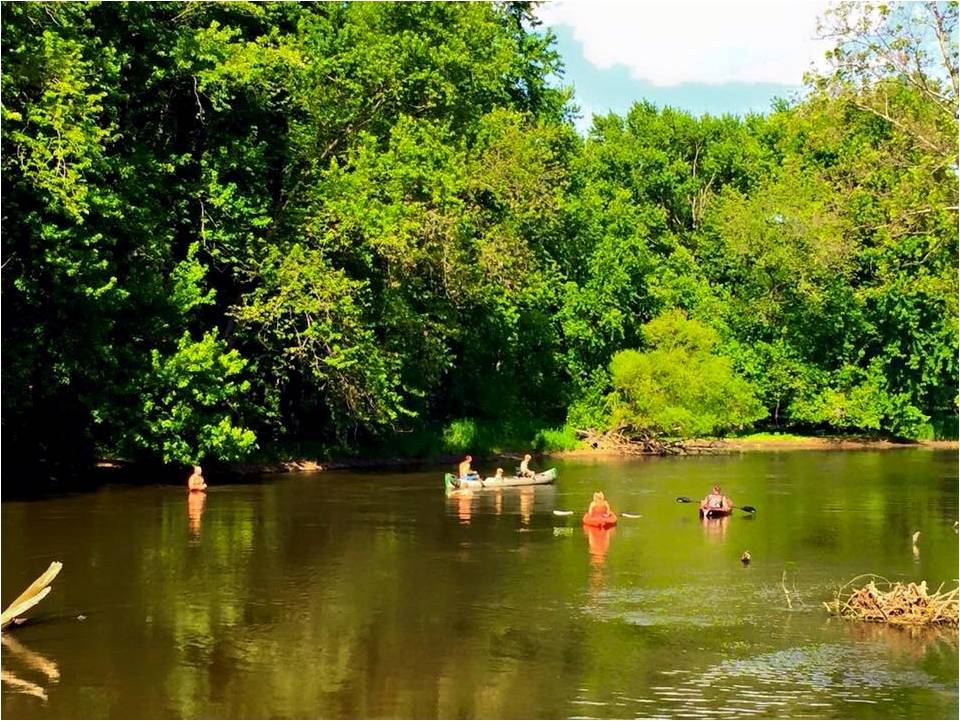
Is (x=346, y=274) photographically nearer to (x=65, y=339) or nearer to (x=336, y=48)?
(x=336, y=48)

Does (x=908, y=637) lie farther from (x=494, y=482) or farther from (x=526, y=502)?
(x=494, y=482)

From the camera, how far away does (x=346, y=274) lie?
1996 inches

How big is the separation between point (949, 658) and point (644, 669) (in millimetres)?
5387

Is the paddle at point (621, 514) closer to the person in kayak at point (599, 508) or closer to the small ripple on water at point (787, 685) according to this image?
the person in kayak at point (599, 508)

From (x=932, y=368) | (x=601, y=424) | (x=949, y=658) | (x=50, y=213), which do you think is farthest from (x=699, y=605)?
(x=932, y=368)

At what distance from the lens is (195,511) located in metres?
38.5

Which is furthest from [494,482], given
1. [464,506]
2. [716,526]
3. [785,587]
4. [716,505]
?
[785,587]

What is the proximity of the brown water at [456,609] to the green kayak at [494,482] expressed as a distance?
1.60 metres

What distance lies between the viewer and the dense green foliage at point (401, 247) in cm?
3722

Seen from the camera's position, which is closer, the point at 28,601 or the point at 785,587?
the point at 28,601

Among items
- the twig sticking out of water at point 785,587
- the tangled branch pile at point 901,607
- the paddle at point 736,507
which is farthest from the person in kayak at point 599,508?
the tangled branch pile at point 901,607

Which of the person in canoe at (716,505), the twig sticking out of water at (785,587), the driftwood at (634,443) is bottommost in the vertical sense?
the twig sticking out of water at (785,587)

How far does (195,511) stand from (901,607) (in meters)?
22.3

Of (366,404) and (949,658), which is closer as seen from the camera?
(949,658)
